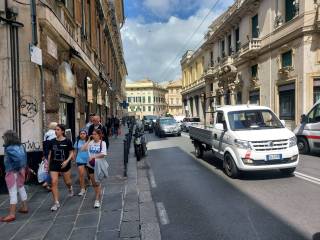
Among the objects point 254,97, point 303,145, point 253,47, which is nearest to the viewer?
point 303,145

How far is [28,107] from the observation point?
7.46m

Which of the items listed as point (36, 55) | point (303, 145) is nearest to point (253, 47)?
point (303, 145)

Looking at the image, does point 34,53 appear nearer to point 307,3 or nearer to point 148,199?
point 148,199

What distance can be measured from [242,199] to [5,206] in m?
4.53

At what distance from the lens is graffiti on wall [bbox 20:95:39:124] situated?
740cm

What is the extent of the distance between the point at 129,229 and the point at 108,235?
344mm

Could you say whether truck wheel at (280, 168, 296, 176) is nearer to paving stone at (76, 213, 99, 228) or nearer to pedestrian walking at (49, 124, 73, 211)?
paving stone at (76, 213, 99, 228)

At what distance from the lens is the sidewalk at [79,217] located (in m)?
4.55

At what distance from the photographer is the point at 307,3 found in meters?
18.2

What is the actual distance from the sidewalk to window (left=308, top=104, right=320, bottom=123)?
25.7 feet

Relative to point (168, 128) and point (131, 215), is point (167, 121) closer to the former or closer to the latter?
point (168, 128)

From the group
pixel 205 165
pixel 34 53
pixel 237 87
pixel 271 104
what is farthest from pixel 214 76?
pixel 34 53

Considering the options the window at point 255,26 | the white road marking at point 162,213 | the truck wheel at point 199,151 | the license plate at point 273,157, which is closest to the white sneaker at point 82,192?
the white road marking at point 162,213

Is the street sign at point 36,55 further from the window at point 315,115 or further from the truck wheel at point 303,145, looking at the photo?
the truck wheel at point 303,145
